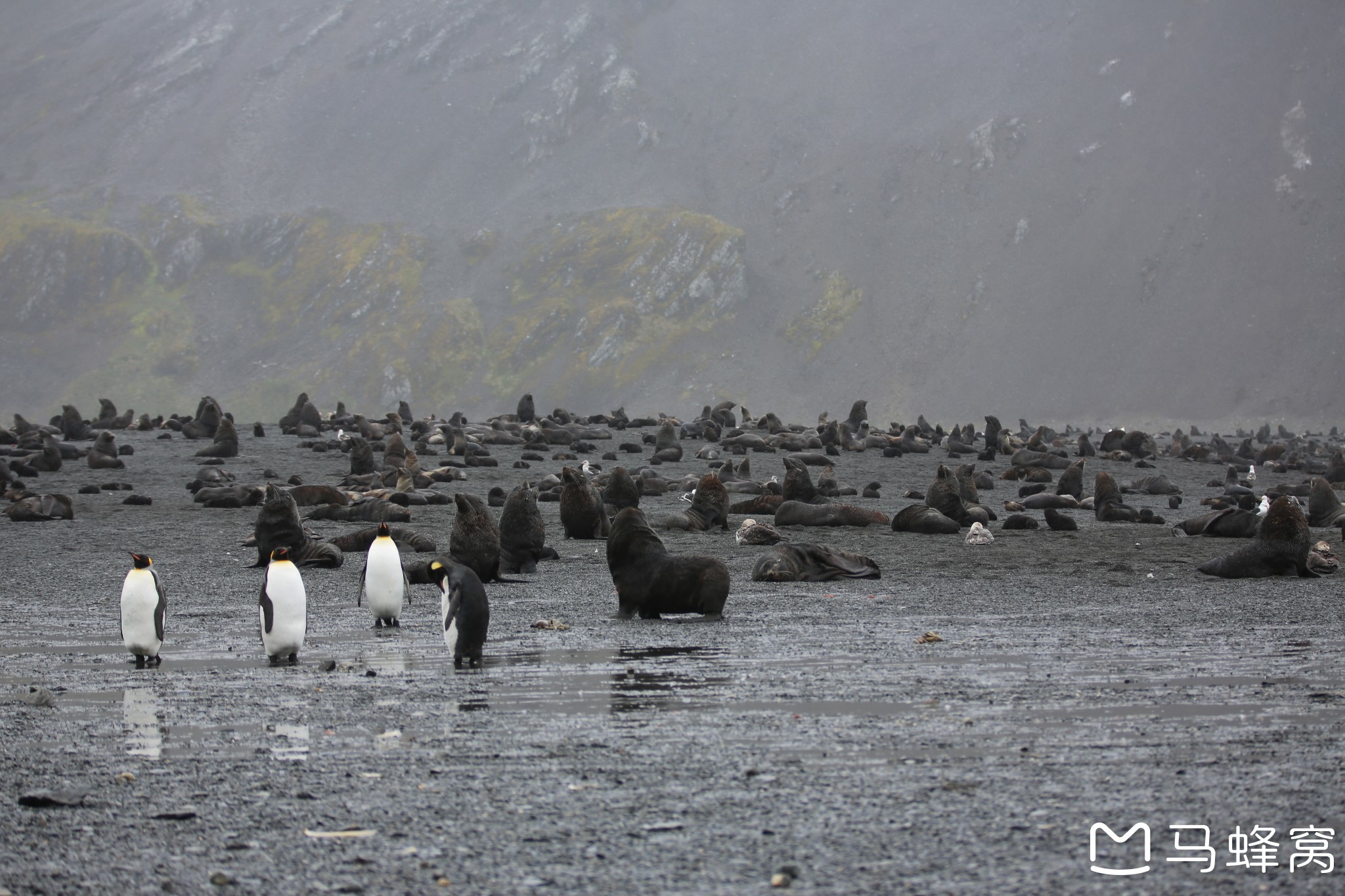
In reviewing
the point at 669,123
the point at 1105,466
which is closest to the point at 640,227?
the point at 669,123

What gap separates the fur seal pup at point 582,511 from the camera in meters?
15.1

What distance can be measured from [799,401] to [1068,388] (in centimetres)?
1487

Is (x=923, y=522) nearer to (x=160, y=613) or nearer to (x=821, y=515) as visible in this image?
(x=821, y=515)

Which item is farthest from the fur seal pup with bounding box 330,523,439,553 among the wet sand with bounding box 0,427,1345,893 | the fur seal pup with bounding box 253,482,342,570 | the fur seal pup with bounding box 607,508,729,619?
the fur seal pup with bounding box 607,508,729,619

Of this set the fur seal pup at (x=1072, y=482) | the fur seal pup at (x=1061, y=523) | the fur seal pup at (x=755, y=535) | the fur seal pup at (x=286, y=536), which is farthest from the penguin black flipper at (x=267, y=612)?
the fur seal pup at (x=1072, y=482)

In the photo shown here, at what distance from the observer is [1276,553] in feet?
38.3

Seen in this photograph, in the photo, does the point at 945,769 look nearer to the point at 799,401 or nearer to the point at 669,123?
the point at 799,401

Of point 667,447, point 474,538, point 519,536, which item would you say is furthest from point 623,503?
point 667,447

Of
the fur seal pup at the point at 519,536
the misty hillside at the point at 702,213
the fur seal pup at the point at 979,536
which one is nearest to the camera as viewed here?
the fur seal pup at the point at 519,536

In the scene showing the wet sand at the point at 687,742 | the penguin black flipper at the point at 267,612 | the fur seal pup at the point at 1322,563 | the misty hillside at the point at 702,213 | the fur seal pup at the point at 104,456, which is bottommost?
the wet sand at the point at 687,742

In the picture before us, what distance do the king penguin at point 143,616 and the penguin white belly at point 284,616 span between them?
60 cm

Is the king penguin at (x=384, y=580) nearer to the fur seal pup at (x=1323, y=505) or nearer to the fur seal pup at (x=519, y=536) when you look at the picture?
the fur seal pup at (x=519, y=536)

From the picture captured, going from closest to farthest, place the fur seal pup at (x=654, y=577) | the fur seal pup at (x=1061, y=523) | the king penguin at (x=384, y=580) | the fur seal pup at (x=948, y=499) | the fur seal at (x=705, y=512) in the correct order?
1. the king penguin at (x=384, y=580)
2. the fur seal pup at (x=654, y=577)
3. the fur seal at (x=705, y=512)
4. the fur seal pup at (x=1061, y=523)
5. the fur seal pup at (x=948, y=499)

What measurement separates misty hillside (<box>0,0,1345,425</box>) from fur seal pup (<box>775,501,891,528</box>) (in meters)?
61.0
